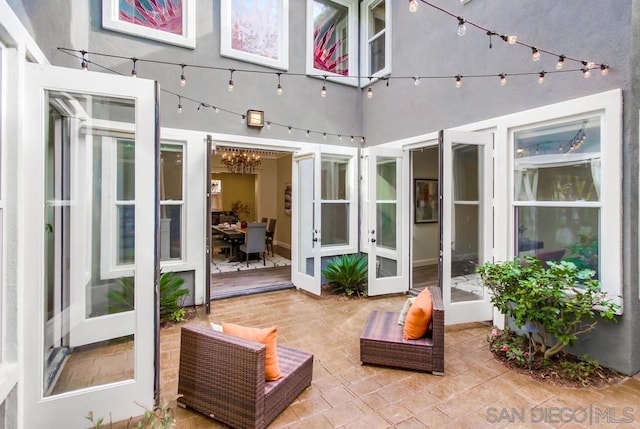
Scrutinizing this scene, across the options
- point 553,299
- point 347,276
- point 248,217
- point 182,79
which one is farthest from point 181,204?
point 248,217

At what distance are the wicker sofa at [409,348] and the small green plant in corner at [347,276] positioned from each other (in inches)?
78.6

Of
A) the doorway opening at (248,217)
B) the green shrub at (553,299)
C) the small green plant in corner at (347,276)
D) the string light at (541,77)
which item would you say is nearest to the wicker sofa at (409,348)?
the green shrub at (553,299)

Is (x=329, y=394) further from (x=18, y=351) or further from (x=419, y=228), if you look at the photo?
(x=419, y=228)

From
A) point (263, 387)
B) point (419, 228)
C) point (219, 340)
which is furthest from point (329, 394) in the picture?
point (419, 228)

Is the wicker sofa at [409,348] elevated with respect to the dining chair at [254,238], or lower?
lower

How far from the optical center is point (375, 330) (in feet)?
10.2

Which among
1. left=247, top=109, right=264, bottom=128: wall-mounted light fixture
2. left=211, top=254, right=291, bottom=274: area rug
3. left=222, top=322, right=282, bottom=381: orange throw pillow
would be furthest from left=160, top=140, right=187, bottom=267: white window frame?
left=222, top=322, right=282, bottom=381: orange throw pillow

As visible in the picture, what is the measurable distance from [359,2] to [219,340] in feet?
21.0

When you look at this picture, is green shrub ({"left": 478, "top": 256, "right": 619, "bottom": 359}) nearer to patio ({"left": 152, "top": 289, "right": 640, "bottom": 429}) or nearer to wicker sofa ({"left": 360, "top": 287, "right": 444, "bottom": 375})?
patio ({"left": 152, "top": 289, "right": 640, "bottom": 429})

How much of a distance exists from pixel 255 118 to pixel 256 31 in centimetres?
143

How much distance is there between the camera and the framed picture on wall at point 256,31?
4.77 metres

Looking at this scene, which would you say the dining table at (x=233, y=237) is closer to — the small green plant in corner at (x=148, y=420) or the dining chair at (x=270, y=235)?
the dining chair at (x=270, y=235)

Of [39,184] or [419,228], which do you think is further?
[419,228]

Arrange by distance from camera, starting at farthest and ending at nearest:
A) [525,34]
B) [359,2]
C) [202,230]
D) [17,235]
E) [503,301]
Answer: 1. [359,2]
2. [202,230]
3. [525,34]
4. [503,301]
5. [17,235]
